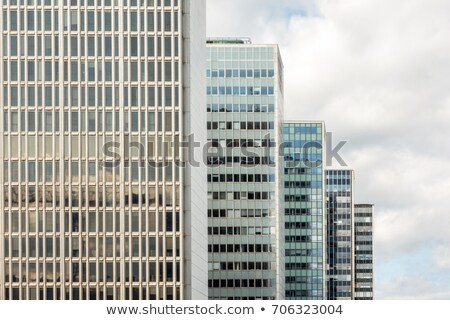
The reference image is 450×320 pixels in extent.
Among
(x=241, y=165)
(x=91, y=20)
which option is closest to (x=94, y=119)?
(x=91, y=20)

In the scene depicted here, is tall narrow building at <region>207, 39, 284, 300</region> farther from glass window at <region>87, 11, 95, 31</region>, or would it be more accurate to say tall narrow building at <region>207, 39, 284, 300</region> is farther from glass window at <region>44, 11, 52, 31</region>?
glass window at <region>44, 11, 52, 31</region>

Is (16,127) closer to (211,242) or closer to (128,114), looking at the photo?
(128,114)

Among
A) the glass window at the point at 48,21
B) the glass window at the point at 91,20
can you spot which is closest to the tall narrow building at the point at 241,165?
the glass window at the point at 91,20

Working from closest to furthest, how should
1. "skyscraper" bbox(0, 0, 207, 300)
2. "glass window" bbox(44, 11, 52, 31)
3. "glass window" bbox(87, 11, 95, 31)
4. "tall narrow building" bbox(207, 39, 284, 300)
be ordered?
"skyscraper" bbox(0, 0, 207, 300)
"glass window" bbox(44, 11, 52, 31)
"glass window" bbox(87, 11, 95, 31)
"tall narrow building" bbox(207, 39, 284, 300)

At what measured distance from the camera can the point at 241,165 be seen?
174 m

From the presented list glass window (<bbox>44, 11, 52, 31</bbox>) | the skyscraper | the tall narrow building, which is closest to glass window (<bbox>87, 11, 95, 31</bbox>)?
the skyscraper

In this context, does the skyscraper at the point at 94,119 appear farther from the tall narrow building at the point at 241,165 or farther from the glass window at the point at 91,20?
the tall narrow building at the point at 241,165

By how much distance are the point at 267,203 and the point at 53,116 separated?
231ft

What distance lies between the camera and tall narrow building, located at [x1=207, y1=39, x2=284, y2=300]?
17238 centimetres

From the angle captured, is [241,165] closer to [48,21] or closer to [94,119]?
[94,119]

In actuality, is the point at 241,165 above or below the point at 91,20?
below

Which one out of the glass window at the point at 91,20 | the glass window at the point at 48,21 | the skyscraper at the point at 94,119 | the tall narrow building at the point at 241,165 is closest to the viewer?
the skyscraper at the point at 94,119

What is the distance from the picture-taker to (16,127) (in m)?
112

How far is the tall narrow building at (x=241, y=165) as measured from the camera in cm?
17238
